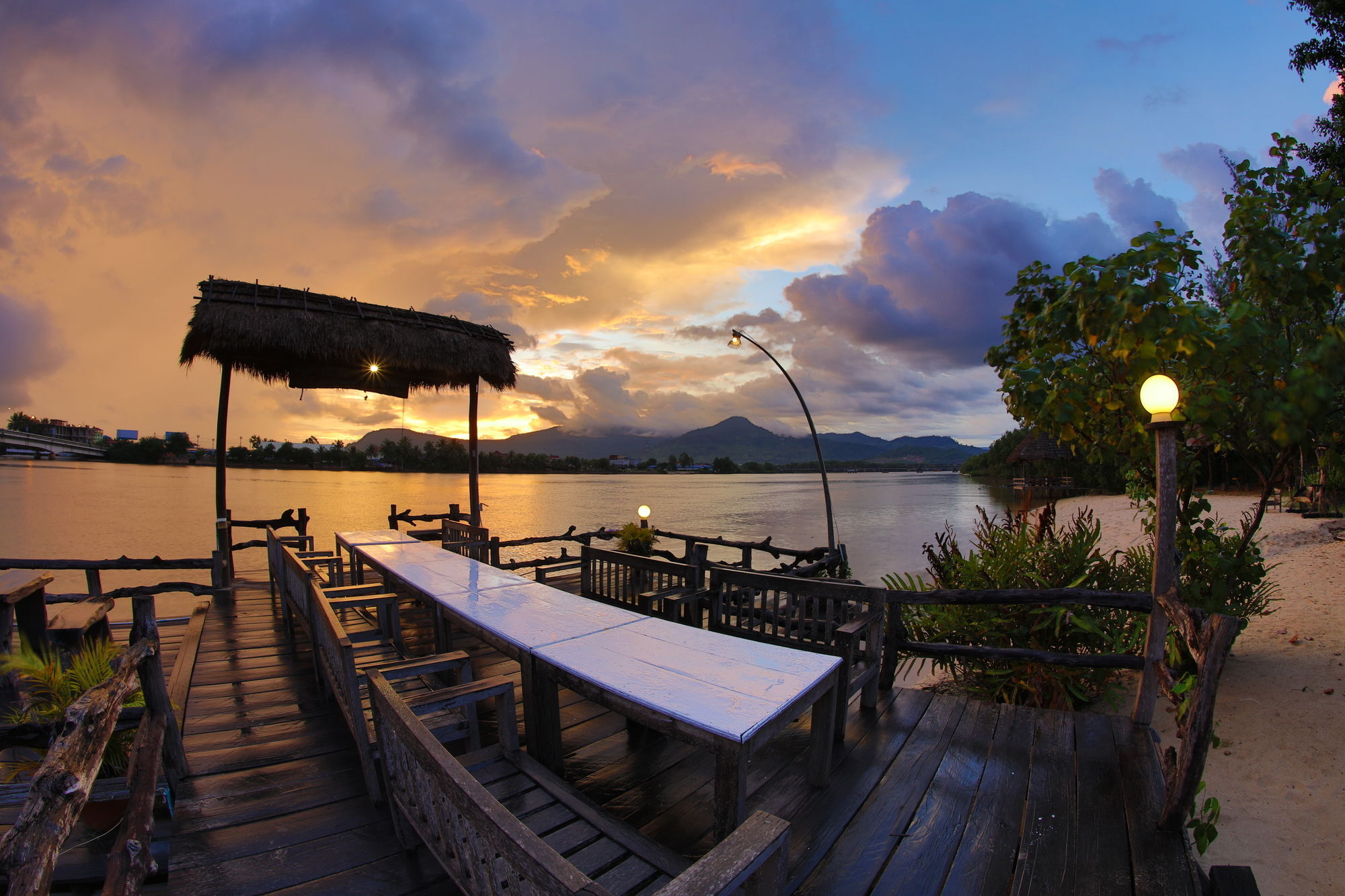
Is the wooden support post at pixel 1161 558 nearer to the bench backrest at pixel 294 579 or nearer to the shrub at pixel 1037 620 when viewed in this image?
the shrub at pixel 1037 620

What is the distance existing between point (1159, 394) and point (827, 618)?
7.62ft

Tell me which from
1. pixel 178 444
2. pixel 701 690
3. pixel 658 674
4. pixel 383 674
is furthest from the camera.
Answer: pixel 178 444

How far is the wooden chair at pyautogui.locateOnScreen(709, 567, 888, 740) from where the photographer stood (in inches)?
135

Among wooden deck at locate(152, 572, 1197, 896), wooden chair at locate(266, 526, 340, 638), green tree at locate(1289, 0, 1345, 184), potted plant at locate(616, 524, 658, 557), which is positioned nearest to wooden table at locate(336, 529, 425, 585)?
wooden chair at locate(266, 526, 340, 638)

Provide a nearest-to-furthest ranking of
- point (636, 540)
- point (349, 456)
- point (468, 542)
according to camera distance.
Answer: point (468, 542)
point (636, 540)
point (349, 456)

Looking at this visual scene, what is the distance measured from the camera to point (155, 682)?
2.48m

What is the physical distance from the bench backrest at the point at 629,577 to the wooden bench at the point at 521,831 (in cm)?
173

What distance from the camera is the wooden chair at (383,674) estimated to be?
2.36 meters

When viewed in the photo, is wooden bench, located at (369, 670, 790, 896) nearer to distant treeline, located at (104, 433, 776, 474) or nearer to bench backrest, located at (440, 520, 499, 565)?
bench backrest, located at (440, 520, 499, 565)

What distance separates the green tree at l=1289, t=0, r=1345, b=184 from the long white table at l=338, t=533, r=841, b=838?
14.3 metres

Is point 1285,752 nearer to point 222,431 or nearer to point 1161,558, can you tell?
A: point 1161,558

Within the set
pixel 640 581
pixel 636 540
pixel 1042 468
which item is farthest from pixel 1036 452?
pixel 640 581

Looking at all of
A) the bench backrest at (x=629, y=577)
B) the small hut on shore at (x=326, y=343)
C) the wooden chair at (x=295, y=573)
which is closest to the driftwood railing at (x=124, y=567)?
the wooden chair at (x=295, y=573)

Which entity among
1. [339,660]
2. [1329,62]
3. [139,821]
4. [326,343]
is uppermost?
[1329,62]
